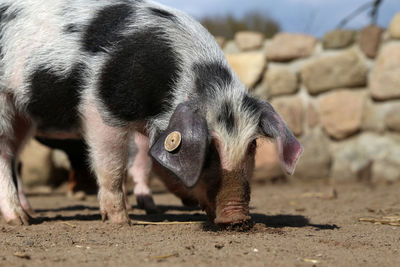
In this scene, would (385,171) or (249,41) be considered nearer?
(385,171)

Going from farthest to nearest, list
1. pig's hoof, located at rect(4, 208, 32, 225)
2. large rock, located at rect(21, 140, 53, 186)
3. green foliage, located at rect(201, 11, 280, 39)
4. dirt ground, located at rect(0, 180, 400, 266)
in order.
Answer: green foliage, located at rect(201, 11, 280, 39) → large rock, located at rect(21, 140, 53, 186) → pig's hoof, located at rect(4, 208, 32, 225) → dirt ground, located at rect(0, 180, 400, 266)

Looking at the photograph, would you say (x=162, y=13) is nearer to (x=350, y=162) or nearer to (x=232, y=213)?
(x=232, y=213)

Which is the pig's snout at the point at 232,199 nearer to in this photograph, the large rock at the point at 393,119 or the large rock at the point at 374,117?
the large rock at the point at 393,119

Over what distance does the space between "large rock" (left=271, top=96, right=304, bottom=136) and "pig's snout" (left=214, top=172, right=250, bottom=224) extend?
450 cm

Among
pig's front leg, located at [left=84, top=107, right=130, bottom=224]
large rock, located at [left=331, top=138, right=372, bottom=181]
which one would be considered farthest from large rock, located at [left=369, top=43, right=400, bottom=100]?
pig's front leg, located at [left=84, top=107, right=130, bottom=224]

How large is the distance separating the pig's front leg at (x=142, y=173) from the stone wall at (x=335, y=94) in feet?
9.47

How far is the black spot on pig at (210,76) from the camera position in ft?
11.1

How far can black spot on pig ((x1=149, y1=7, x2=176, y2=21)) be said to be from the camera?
12.3 ft

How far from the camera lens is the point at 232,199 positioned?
3125 millimetres

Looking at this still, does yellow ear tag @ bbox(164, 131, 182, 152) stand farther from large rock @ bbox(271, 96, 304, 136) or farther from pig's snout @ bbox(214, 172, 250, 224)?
large rock @ bbox(271, 96, 304, 136)

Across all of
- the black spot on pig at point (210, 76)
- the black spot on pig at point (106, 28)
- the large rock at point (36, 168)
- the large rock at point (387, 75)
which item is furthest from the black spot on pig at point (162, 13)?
the large rock at point (36, 168)

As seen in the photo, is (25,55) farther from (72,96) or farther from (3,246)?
(3,246)

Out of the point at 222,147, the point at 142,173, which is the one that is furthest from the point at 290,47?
the point at 222,147

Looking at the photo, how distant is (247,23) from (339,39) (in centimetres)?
256
